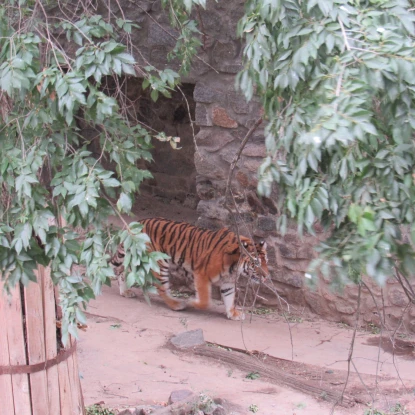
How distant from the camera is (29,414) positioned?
121 inches

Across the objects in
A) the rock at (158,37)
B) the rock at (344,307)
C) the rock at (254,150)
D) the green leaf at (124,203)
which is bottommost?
the rock at (344,307)

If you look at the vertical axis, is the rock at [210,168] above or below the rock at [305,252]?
above

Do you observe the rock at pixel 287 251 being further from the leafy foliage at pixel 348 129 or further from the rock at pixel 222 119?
the leafy foliage at pixel 348 129

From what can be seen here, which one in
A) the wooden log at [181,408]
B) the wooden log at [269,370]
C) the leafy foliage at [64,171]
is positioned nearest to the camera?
the leafy foliage at [64,171]

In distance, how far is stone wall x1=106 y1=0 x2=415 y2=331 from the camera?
5359 millimetres

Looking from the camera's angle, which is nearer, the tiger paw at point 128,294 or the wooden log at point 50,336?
the wooden log at point 50,336

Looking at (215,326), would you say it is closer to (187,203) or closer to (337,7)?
(187,203)

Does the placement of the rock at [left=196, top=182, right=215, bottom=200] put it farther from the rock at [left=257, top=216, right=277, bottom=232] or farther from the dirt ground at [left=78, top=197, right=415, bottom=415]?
the dirt ground at [left=78, top=197, right=415, bottom=415]

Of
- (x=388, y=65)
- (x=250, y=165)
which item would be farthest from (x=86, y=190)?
(x=250, y=165)

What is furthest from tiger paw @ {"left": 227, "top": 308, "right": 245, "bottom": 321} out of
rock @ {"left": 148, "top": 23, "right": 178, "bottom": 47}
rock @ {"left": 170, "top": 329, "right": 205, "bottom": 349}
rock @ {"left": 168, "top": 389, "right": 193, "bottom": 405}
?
rock @ {"left": 148, "top": 23, "right": 178, "bottom": 47}

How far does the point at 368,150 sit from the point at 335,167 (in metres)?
0.09

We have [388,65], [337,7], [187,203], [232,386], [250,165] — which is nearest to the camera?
[388,65]

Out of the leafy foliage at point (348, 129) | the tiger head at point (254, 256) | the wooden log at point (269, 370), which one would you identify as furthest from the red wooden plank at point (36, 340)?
the tiger head at point (254, 256)

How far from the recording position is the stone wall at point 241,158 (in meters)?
5.36
